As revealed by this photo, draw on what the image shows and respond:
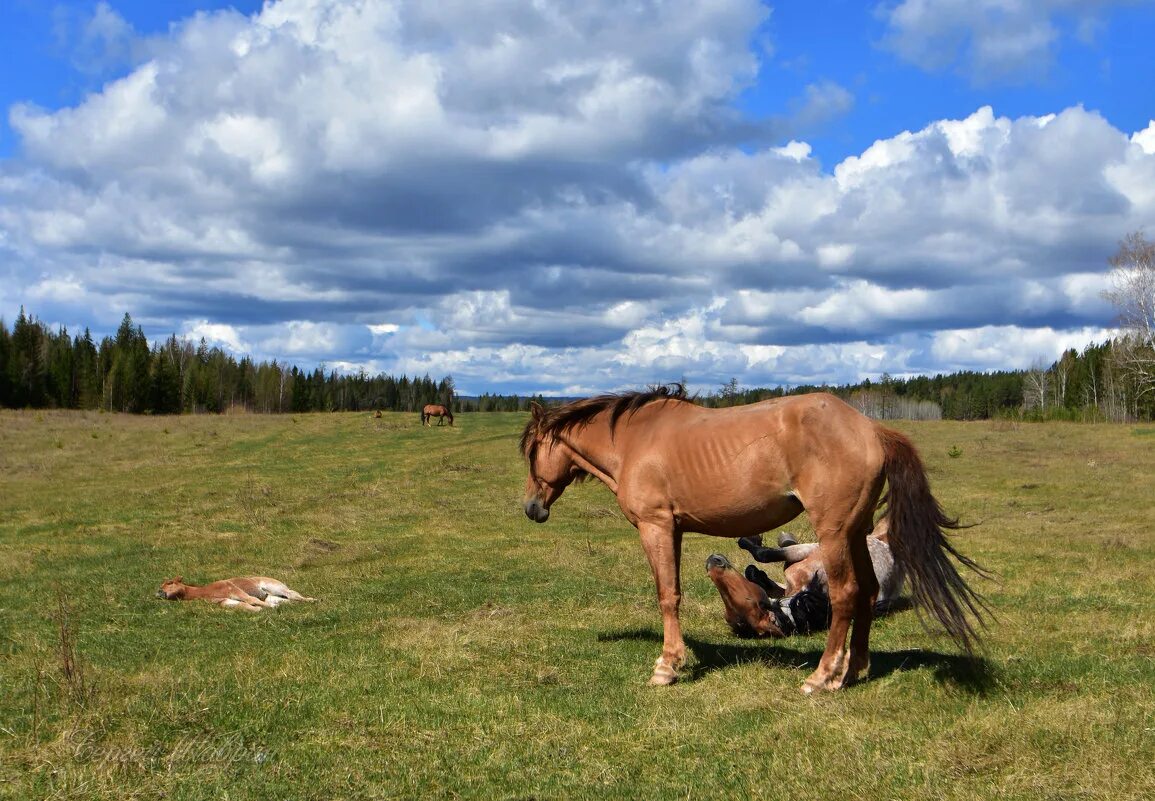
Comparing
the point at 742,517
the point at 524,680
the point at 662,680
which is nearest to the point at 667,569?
the point at 742,517

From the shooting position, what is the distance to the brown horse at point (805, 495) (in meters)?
6.87

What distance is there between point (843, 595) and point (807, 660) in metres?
1.53

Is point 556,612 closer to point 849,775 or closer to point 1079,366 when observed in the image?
point 849,775

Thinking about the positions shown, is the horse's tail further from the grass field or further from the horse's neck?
the horse's neck

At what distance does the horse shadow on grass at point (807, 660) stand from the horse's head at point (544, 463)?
1648 mm

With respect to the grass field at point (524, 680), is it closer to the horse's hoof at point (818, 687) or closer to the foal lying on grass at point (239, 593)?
the horse's hoof at point (818, 687)

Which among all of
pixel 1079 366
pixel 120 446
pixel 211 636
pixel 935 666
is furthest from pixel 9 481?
pixel 1079 366

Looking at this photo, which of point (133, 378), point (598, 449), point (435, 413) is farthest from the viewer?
point (133, 378)

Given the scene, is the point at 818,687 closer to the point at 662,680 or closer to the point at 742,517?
the point at 662,680

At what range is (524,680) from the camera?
7.39 metres

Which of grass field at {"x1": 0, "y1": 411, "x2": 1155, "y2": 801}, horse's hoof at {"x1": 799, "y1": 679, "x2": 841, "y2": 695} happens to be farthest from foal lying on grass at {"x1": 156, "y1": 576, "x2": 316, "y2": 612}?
horse's hoof at {"x1": 799, "y1": 679, "x2": 841, "y2": 695}

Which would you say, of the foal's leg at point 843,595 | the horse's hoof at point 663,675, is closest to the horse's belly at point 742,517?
the foal's leg at point 843,595

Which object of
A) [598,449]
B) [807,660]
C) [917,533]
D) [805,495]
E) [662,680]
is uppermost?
[598,449]

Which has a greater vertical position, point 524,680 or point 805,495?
point 805,495
